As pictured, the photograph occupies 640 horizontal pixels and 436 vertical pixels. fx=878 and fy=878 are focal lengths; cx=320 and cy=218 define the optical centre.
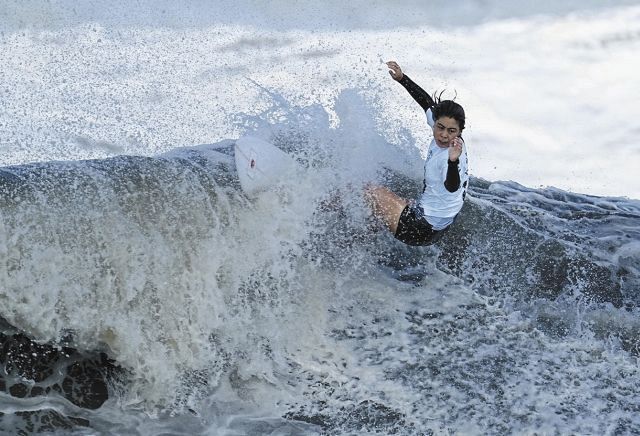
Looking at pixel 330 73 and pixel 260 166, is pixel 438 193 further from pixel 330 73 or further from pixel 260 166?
pixel 330 73

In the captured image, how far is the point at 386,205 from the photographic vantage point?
521 centimetres

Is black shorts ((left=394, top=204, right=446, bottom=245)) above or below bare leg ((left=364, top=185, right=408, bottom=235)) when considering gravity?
below

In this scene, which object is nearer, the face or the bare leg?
the face

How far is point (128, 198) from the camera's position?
4.79 meters

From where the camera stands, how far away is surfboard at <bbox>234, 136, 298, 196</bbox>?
504 centimetres

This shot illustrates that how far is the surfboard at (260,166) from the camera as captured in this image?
5.04m

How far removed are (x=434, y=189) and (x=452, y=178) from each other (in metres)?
0.33

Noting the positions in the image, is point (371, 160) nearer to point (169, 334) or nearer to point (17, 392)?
point (169, 334)

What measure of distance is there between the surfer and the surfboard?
535 mm

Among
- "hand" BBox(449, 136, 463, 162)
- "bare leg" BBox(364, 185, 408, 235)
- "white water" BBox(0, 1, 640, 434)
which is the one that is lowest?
"white water" BBox(0, 1, 640, 434)

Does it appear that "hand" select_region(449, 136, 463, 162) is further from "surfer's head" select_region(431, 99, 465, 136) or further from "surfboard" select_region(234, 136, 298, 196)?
"surfboard" select_region(234, 136, 298, 196)

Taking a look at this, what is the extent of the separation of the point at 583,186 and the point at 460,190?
→ 4.84 m

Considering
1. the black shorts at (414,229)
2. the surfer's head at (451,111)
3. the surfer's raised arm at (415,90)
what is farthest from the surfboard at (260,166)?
the surfer's head at (451,111)

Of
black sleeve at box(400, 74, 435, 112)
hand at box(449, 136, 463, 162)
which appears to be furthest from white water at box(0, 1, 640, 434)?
hand at box(449, 136, 463, 162)
